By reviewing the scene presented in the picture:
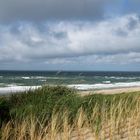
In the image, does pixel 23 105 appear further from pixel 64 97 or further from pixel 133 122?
pixel 133 122

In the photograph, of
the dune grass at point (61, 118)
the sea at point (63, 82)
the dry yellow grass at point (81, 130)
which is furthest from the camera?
the sea at point (63, 82)

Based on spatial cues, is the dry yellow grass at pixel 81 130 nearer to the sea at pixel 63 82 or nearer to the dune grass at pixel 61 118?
the dune grass at pixel 61 118

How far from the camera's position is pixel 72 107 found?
31.7 ft

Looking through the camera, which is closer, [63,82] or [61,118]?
[61,118]

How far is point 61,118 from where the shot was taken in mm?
8242

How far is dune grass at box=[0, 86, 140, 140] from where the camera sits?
24.2 ft

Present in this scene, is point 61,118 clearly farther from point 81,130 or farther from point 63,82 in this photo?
point 63,82

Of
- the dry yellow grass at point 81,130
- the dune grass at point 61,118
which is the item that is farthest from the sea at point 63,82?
the dry yellow grass at point 81,130

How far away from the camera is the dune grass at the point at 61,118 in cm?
736

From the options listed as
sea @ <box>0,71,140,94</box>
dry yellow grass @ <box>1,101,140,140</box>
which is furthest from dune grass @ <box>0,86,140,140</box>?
sea @ <box>0,71,140,94</box>

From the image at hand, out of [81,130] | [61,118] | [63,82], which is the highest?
[63,82]

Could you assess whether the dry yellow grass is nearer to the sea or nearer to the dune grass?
the dune grass

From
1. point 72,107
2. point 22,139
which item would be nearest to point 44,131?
point 22,139

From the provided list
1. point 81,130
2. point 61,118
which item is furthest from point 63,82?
point 81,130
